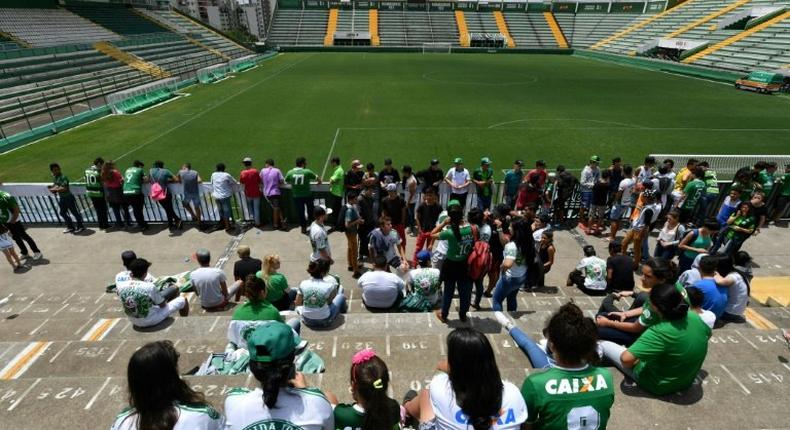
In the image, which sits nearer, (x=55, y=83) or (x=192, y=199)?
(x=192, y=199)

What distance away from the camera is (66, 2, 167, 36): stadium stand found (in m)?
45.1

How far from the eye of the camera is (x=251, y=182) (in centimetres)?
968

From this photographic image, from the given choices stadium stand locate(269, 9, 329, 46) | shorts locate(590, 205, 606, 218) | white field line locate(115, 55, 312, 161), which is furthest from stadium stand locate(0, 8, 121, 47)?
shorts locate(590, 205, 606, 218)

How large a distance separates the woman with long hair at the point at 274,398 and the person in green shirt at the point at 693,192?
9.13 meters

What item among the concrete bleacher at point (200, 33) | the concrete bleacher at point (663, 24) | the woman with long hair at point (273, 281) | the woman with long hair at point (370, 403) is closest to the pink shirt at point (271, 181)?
the woman with long hair at point (273, 281)

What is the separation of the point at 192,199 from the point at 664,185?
1094 cm

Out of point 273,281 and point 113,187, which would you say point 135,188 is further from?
point 273,281

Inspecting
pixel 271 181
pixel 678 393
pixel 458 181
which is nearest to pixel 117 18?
pixel 271 181

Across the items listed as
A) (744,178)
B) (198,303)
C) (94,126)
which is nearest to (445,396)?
(198,303)

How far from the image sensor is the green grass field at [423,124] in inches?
664

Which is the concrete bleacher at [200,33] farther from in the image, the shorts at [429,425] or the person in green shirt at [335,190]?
the shorts at [429,425]

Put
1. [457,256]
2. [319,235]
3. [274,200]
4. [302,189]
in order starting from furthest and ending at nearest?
[274,200]
[302,189]
[319,235]
[457,256]

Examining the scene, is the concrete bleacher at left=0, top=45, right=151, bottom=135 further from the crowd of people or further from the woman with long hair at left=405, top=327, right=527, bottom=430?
the woman with long hair at left=405, top=327, right=527, bottom=430

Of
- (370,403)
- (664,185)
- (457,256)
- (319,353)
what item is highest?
(370,403)
